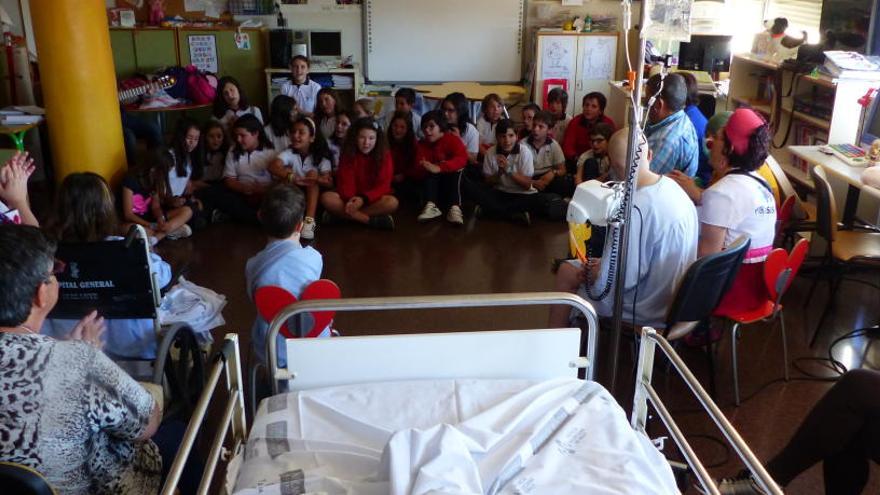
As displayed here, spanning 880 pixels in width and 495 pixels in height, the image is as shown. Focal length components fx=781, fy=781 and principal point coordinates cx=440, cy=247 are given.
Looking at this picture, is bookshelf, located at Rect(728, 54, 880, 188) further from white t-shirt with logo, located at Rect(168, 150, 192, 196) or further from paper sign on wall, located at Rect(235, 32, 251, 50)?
paper sign on wall, located at Rect(235, 32, 251, 50)

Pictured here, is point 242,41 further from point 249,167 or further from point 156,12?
point 249,167

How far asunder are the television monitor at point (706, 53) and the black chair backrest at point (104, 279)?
5.65 m

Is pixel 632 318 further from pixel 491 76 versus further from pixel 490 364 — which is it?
pixel 491 76

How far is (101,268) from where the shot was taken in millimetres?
2662

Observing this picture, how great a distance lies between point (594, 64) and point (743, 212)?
4.94 metres

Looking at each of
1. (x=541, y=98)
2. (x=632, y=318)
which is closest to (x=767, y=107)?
(x=541, y=98)

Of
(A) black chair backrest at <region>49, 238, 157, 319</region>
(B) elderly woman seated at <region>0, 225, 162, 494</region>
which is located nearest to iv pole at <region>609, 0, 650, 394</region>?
(B) elderly woman seated at <region>0, 225, 162, 494</region>

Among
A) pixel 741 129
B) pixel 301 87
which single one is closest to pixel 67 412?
pixel 741 129

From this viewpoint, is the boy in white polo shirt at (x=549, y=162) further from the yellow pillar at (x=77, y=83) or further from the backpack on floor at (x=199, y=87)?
the backpack on floor at (x=199, y=87)

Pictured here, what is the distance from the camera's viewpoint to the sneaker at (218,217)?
18.4 ft

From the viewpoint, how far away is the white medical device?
2.54 meters

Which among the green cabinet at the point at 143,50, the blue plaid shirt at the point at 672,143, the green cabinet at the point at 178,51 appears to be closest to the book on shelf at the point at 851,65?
the blue plaid shirt at the point at 672,143

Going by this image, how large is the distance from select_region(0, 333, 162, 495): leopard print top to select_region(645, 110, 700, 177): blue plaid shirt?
10.3 ft

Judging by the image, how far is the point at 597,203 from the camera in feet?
8.36
